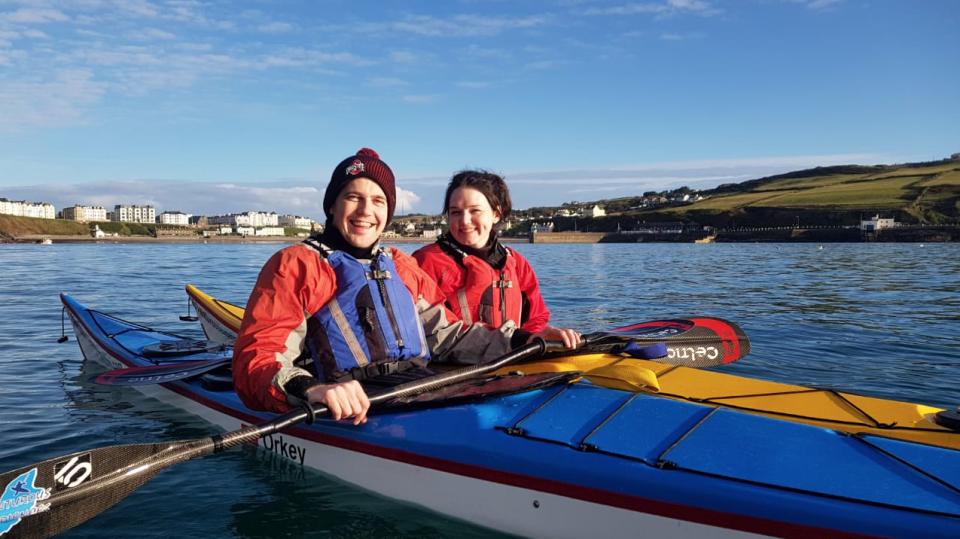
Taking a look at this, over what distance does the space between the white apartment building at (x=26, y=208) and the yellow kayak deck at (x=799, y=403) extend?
15641cm

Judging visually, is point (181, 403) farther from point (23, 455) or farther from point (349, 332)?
point (349, 332)

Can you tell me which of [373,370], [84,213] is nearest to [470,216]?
[373,370]

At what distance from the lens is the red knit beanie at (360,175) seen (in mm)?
3695

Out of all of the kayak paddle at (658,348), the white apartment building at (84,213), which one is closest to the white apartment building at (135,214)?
the white apartment building at (84,213)

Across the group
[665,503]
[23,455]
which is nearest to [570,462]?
[665,503]

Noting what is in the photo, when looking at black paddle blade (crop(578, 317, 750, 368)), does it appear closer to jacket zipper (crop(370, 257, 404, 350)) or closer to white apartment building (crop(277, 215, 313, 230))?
jacket zipper (crop(370, 257, 404, 350))

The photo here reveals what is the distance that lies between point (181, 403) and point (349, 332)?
295cm

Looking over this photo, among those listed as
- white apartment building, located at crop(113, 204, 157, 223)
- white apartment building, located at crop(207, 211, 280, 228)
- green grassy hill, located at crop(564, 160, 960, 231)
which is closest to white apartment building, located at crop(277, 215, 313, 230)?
white apartment building, located at crop(207, 211, 280, 228)

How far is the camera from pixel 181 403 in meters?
5.66

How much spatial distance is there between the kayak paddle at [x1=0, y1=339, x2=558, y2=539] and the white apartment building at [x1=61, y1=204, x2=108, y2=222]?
602 feet

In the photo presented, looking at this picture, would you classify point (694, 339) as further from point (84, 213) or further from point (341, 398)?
point (84, 213)

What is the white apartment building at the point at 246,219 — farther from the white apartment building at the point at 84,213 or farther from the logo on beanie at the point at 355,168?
the logo on beanie at the point at 355,168

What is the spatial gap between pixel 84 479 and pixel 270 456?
1806 millimetres

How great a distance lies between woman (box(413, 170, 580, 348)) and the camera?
494cm
